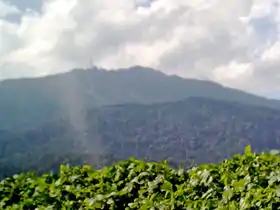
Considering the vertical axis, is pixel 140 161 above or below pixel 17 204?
above

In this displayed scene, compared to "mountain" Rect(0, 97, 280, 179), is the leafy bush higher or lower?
higher

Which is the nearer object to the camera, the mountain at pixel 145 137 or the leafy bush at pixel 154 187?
the leafy bush at pixel 154 187

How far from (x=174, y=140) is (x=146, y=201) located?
174 meters

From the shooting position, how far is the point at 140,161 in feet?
20.7

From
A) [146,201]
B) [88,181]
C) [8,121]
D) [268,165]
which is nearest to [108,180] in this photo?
[88,181]

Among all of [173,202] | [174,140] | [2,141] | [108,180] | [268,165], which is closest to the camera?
[173,202]

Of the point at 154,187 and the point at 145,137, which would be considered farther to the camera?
the point at 145,137

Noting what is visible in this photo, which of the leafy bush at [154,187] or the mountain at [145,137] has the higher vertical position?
the leafy bush at [154,187]

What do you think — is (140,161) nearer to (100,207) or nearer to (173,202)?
(100,207)

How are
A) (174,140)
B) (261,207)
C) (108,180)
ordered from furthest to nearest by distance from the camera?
(174,140)
(108,180)
(261,207)

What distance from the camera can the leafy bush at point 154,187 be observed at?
4613 millimetres

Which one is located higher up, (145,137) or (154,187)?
(154,187)

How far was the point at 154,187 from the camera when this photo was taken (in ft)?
17.8

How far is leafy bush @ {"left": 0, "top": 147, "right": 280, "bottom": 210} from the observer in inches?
182
